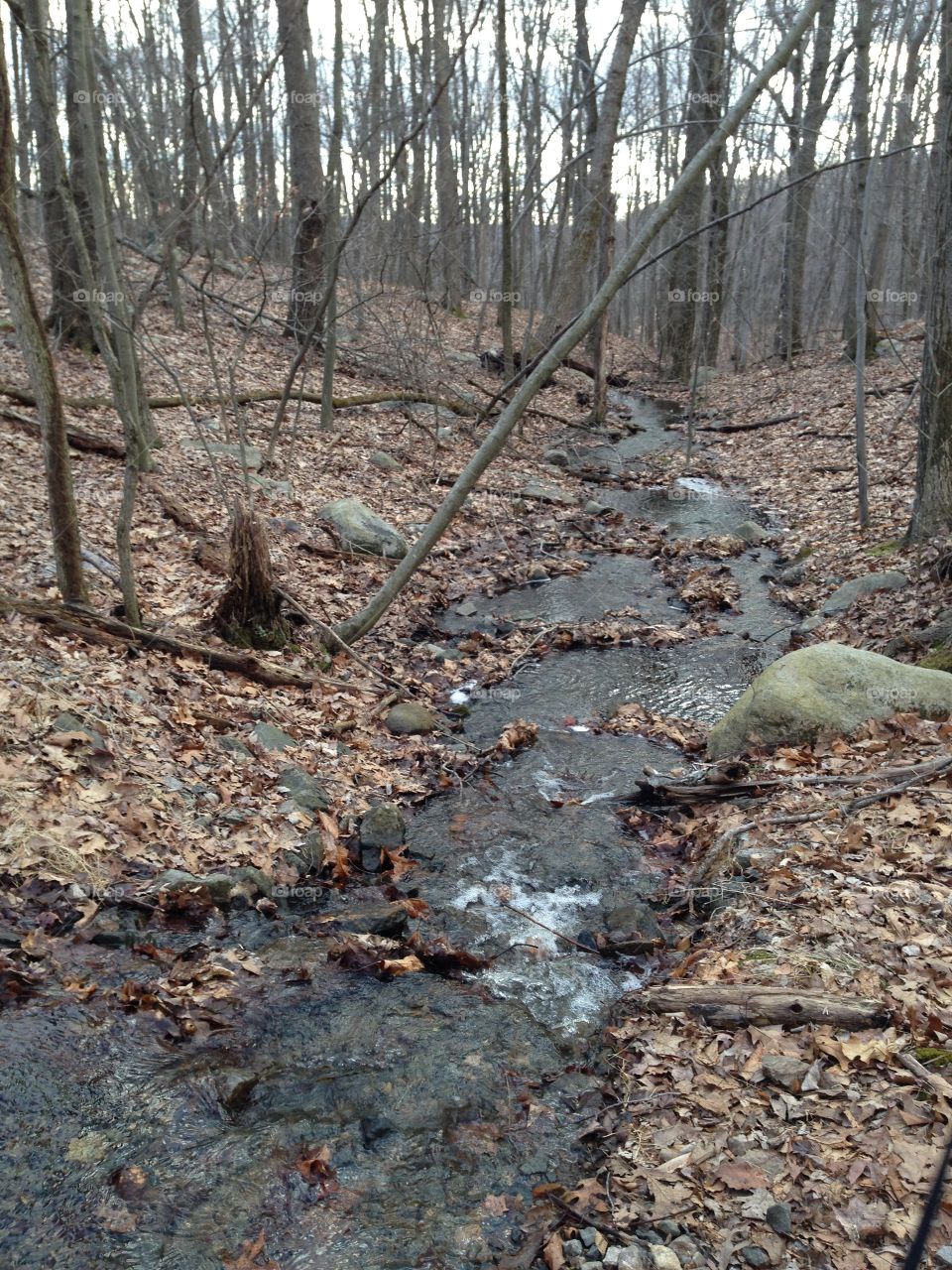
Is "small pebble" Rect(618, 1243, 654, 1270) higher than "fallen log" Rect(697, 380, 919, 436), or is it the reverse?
"fallen log" Rect(697, 380, 919, 436)

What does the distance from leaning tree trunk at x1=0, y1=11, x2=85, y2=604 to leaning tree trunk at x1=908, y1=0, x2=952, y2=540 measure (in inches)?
287

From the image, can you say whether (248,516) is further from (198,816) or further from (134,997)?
(134,997)

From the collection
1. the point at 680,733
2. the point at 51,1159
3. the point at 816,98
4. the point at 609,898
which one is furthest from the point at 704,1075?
the point at 816,98

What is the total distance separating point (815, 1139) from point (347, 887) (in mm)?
2958

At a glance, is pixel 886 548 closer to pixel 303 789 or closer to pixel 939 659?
pixel 939 659

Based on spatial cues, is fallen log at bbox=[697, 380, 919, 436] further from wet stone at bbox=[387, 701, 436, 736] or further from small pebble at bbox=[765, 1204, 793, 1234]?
small pebble at bbox=[765, 1204, 793, 1234]

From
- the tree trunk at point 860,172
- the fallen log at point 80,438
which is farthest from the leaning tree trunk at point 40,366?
the tree trunk at point 860,172

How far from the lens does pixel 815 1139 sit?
2906 mm

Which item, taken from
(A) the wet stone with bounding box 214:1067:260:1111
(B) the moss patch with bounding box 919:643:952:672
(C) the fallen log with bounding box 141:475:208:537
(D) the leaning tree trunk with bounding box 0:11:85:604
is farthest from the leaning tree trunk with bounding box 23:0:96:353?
(B) the moss patch with bounding box 919:643:952:672

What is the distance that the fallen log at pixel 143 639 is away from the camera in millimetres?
6070

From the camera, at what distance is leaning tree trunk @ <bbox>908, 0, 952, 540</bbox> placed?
297 inches

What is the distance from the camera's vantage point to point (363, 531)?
33.1ft

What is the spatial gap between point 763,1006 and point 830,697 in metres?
2.94

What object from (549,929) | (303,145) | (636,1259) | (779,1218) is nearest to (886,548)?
(549,929)
